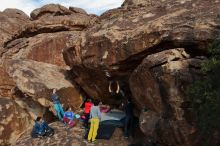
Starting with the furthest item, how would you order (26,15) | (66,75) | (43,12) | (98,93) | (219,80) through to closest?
(26,15) < (43,12) < (66,75) < (98,93) < (219,80)

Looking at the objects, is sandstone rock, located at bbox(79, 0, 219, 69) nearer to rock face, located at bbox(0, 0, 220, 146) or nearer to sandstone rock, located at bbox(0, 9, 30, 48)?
rock face, located at bbox(0, 0, 220, 146)

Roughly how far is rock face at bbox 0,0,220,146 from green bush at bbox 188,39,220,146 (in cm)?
79

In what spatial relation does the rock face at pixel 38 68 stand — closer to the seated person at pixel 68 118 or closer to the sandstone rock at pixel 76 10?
the seated person at pixel 68 118

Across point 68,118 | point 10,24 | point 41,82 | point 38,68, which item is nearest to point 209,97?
point 68,118

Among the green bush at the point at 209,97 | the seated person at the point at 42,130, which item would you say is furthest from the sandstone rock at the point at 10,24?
the green bush at the point at 209,97

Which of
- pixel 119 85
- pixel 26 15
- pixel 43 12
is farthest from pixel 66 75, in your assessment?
pixel 26 15

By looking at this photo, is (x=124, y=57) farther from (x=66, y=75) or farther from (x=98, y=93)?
(x=66, y=75)

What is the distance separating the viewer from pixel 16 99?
23391 mm

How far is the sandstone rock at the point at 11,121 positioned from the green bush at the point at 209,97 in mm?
11632

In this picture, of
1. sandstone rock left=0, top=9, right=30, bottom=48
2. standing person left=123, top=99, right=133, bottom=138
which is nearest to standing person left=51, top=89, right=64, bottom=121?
standing person left=123, top=99, right=133, bottom=138

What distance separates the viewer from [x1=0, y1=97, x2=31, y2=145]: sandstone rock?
2139cm

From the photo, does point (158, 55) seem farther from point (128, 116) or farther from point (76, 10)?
point (76, 10)

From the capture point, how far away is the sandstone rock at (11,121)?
21.4m

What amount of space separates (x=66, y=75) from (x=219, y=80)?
14.5 meters
